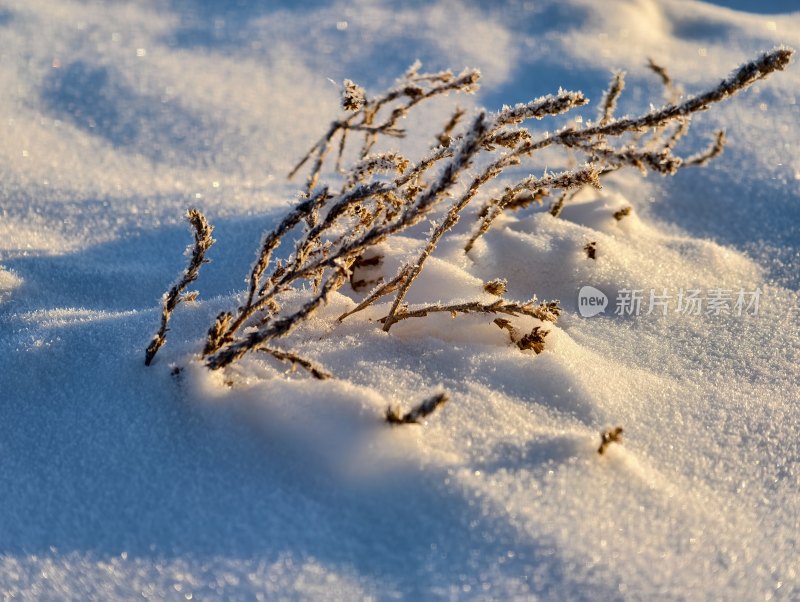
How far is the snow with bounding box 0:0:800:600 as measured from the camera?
1316 millimetres

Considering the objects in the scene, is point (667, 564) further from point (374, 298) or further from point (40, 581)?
point (40, 581)

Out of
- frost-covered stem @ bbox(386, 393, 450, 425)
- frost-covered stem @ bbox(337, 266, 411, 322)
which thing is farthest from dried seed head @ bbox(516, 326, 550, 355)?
frost-covered stem @ bbox(386, 393, 450, 425)

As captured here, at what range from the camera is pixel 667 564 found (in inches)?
53.0

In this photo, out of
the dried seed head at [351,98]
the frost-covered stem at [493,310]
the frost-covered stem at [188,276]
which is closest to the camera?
the frost-covered stem at [188,276]

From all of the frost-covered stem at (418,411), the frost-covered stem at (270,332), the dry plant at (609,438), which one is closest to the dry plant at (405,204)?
the frost-covered stem at (270,332)

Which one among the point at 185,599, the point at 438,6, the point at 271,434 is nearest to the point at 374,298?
the point at 271,434

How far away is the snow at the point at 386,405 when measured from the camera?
4.32 feet

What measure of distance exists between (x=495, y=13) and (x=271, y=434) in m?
3.60

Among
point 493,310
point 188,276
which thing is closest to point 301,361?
point 188,276

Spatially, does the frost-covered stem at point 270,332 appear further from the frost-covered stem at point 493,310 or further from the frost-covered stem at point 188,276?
the frost-covered stem at point 493,310

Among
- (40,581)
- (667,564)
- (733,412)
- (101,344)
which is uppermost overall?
(733,412)

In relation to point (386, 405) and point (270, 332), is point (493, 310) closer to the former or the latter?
point (386, 405)

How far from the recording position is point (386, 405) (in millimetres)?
1489

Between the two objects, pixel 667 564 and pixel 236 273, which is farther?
pixel 236 273
